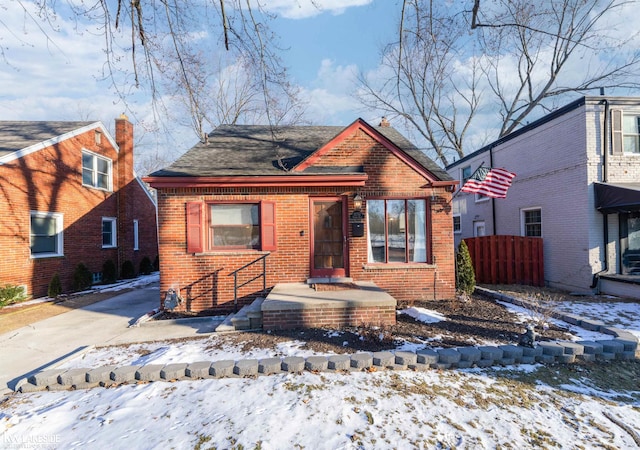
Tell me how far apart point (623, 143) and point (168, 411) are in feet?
42.8

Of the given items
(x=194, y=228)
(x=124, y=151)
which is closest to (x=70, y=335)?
(x=194, y=228)

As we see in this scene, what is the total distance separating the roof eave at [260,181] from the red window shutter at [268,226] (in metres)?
0.52

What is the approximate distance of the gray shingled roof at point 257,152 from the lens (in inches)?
273

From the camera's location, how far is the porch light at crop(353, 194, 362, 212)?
23.1 feet

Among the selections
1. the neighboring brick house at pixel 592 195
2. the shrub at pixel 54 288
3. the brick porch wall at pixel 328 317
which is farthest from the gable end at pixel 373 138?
the shrub at pixel 54 288

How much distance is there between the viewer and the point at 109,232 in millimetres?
13180

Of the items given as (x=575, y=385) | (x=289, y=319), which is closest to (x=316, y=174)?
(x=289, y=319)

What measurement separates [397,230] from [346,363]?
430 cm

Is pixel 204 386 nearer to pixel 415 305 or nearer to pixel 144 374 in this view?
pixel 144 374

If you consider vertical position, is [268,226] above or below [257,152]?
below

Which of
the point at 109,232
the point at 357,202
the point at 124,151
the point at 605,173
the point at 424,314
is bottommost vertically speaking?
the point at 424,314

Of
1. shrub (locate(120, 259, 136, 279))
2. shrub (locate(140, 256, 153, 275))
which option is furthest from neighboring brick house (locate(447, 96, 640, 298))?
shrub (locate(140, 256, 153, 275))

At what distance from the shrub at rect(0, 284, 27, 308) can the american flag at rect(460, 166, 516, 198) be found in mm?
13364

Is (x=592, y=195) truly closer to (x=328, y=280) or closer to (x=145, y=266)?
(x=328, y=280)
